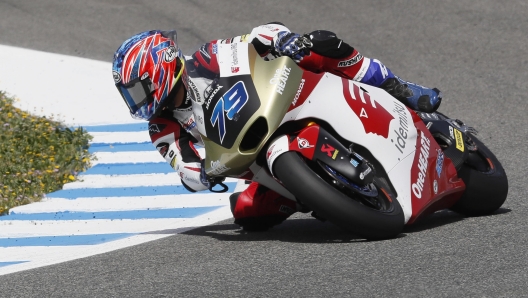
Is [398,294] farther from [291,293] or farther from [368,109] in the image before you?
[368,109]

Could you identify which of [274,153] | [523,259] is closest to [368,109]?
[274,153]

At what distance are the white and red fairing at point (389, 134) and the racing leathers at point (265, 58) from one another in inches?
7.0

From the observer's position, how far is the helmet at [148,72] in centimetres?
530

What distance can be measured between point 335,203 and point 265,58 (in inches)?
46.0

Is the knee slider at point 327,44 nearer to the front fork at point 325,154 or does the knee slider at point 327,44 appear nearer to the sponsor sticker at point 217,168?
the front fork at point 325,154

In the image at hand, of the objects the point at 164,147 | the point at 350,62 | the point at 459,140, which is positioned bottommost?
the point at 164,147

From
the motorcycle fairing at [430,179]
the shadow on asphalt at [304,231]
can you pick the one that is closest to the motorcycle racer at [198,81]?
the shadow on asphalt at [304,231]

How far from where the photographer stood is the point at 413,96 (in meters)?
5.81

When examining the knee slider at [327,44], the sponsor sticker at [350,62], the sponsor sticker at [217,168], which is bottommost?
the sponsor sticker at [217,168]

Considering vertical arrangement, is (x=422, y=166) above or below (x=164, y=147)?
above

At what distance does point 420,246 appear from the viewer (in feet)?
15.7

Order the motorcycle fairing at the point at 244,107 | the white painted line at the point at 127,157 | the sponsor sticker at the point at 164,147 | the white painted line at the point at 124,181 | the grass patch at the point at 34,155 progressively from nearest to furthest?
1. the motorcycle fairing at the point at 244,107
2. the sponsor sticker at the point at 164,147
3. the grass patch at the point at 34,155
4. the white painted line at the point at 124,181
5. the white painted line at the point at 127,157

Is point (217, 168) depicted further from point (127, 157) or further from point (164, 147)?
point (127, 157)

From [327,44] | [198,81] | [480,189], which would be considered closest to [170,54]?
[198,81]
